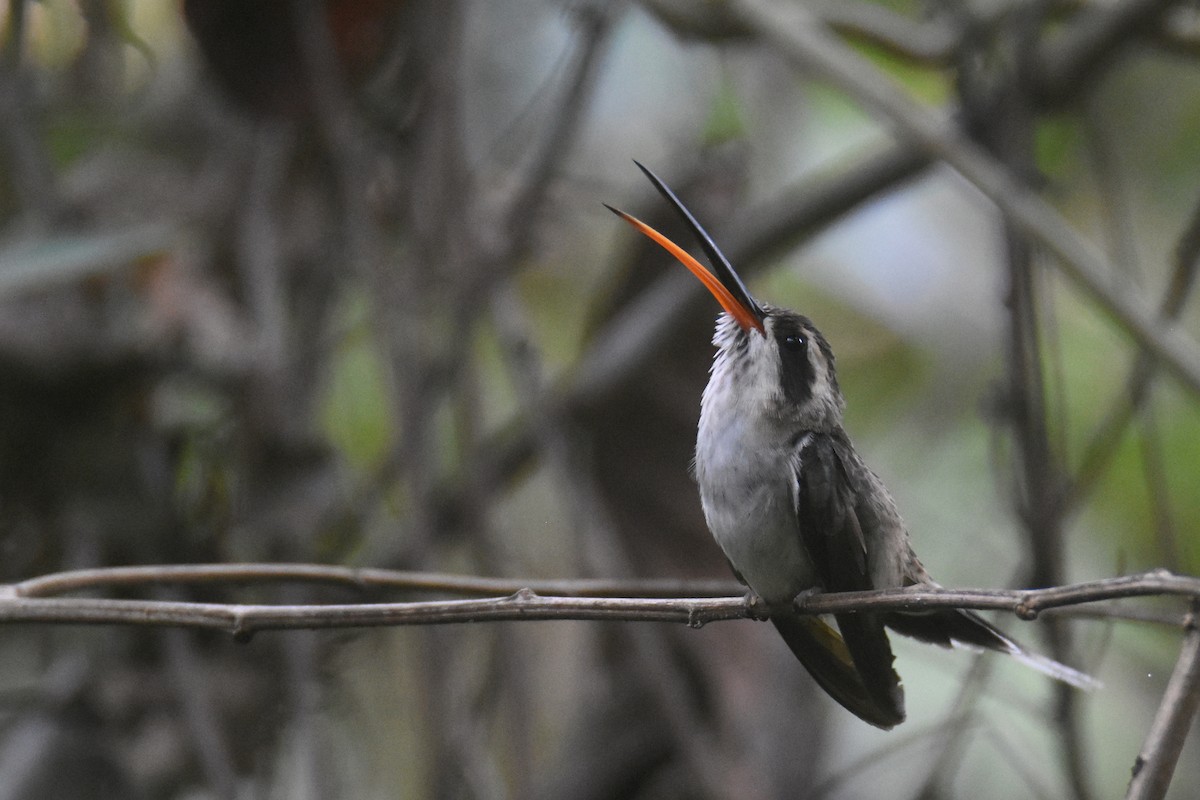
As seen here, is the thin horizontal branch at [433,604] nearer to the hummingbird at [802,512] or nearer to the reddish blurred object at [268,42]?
the hummingbird at [802,512]

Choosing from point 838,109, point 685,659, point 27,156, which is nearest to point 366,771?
point 685,659

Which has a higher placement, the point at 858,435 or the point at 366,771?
the point at 858,435

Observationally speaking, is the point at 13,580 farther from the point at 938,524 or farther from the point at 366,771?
the point at 938,524

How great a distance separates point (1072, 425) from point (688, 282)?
1.68 metres

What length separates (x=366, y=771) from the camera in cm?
386

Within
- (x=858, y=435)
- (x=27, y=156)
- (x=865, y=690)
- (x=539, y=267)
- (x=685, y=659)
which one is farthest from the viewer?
(x=539, y=267)

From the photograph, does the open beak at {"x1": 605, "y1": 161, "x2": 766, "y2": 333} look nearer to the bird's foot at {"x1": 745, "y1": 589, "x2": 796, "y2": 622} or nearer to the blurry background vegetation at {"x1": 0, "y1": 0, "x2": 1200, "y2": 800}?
the bird's foot at {"x1": 745, "y1": 589, "x2": 796, "y2": 622}

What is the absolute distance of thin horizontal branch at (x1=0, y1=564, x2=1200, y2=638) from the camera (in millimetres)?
1227

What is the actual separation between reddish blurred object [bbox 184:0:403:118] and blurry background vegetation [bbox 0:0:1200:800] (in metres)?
0.01

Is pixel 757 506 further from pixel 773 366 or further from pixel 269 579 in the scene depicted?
pixel 269 579

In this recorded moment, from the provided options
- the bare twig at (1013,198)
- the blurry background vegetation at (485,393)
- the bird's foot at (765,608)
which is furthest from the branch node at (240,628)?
the bare twig at (1013,198)

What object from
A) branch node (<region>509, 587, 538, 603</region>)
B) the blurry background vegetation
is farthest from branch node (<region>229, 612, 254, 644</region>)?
the blurry background vegetation

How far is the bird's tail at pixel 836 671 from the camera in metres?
1.80

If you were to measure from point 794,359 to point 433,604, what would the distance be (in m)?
0.91
